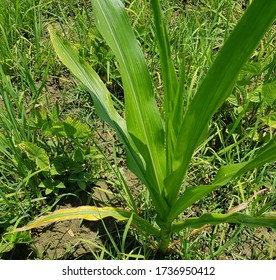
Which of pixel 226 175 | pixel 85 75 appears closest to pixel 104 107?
pixel 85 75

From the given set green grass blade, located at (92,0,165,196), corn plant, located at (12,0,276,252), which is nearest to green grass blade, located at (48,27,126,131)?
corn plant, located at (12,0,276,252)

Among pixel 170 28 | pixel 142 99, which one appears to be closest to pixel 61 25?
pixel 170 28

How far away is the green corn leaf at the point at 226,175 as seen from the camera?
887mm

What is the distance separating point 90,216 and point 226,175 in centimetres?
35

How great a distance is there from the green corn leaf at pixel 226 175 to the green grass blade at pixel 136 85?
0.25 ft

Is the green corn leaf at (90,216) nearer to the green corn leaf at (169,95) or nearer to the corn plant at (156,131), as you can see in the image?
the corn plant at (156,131)

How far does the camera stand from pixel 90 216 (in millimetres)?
1067

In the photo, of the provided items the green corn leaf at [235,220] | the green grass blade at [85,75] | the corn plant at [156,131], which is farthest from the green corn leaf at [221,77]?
the green grass blade at [85,75]

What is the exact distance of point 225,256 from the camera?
3.92ft

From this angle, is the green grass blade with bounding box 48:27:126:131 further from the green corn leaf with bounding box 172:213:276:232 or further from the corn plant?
the green corn leaf with bounding box 172:213:276:232

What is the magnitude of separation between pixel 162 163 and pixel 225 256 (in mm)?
353

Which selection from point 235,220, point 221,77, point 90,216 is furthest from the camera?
point 90,216

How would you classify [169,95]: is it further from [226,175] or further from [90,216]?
[90,216]

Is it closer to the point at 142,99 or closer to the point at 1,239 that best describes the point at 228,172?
the point at 142,99
